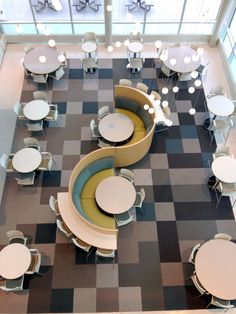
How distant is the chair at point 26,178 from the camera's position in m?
7.69

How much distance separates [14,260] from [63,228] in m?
1.14

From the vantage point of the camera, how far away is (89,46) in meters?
9.76

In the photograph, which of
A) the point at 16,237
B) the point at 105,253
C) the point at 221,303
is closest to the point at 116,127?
the point at 105,253

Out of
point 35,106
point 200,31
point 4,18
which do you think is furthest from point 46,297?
point 200,31

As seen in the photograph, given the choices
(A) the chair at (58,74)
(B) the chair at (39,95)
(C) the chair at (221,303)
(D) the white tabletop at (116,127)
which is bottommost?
(C) the chair at (221,303)

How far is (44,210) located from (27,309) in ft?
6.97

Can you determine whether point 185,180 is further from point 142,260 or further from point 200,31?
point 200,31

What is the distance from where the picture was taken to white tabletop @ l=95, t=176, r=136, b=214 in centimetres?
715

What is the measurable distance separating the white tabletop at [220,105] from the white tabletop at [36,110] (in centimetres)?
434

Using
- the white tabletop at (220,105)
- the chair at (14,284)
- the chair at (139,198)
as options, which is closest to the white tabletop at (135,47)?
the white tabletop at (220,105)

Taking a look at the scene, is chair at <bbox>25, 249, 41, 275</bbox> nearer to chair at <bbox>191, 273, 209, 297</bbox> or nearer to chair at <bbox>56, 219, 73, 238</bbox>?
chair at <bbox>56, 219, 73, 238</bbox>

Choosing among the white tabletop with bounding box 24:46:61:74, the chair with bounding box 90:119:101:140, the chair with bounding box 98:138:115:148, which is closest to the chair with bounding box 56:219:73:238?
the chair with bounding box 98:138:115:148

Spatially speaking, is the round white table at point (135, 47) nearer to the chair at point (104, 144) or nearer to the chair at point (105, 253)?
the chair at point (104, 144)

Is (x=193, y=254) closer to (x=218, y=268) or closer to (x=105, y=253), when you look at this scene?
(x=218, y=268)
